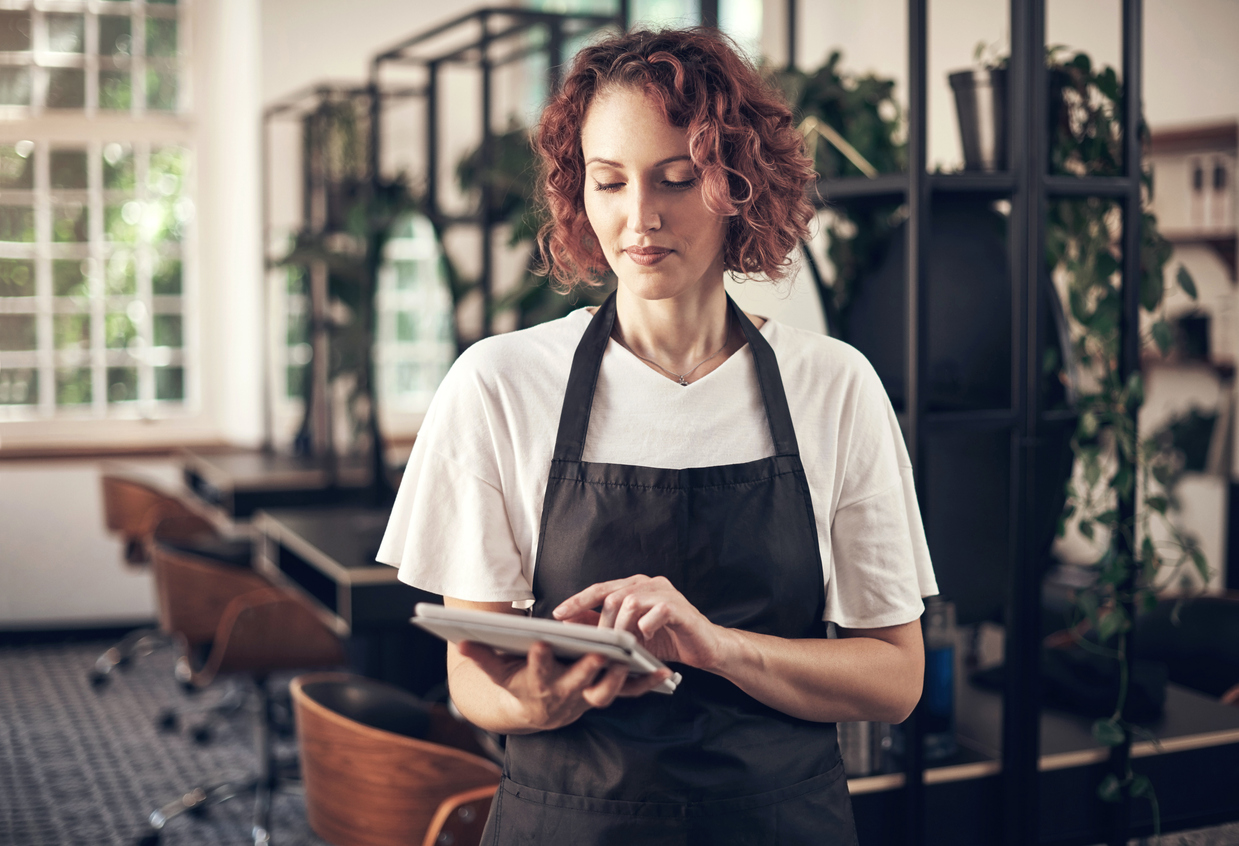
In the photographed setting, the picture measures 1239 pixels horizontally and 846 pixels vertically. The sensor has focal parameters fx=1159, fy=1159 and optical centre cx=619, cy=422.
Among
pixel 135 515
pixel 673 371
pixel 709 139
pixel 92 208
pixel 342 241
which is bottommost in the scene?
pixel 135 515

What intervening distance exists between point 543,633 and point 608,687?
9 cm

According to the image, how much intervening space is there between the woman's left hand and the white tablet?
5 centimetres

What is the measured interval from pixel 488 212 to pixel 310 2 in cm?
297

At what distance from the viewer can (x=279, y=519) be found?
389 centimetres

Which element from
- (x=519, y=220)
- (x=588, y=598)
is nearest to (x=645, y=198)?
(x=588, y=598)

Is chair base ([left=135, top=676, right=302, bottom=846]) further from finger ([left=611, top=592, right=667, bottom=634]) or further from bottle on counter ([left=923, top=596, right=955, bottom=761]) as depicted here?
finger ([left=611, top=592, right=667, bottom=634])

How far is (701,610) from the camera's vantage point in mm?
1188

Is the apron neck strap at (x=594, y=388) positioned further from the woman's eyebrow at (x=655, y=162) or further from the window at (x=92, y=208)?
the window at (x=92, y=208)

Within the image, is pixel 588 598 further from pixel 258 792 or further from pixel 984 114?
pixel 258 792

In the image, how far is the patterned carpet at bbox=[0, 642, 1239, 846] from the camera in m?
3.41

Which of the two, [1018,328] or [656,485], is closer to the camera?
[656,485]

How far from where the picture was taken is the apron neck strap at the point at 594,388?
1188 millimetres

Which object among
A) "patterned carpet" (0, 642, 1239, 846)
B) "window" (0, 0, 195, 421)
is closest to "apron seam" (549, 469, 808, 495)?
"patterned carpet" (0, 642, 1239, 846)

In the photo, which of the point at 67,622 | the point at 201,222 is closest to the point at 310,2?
the point at 201,222
